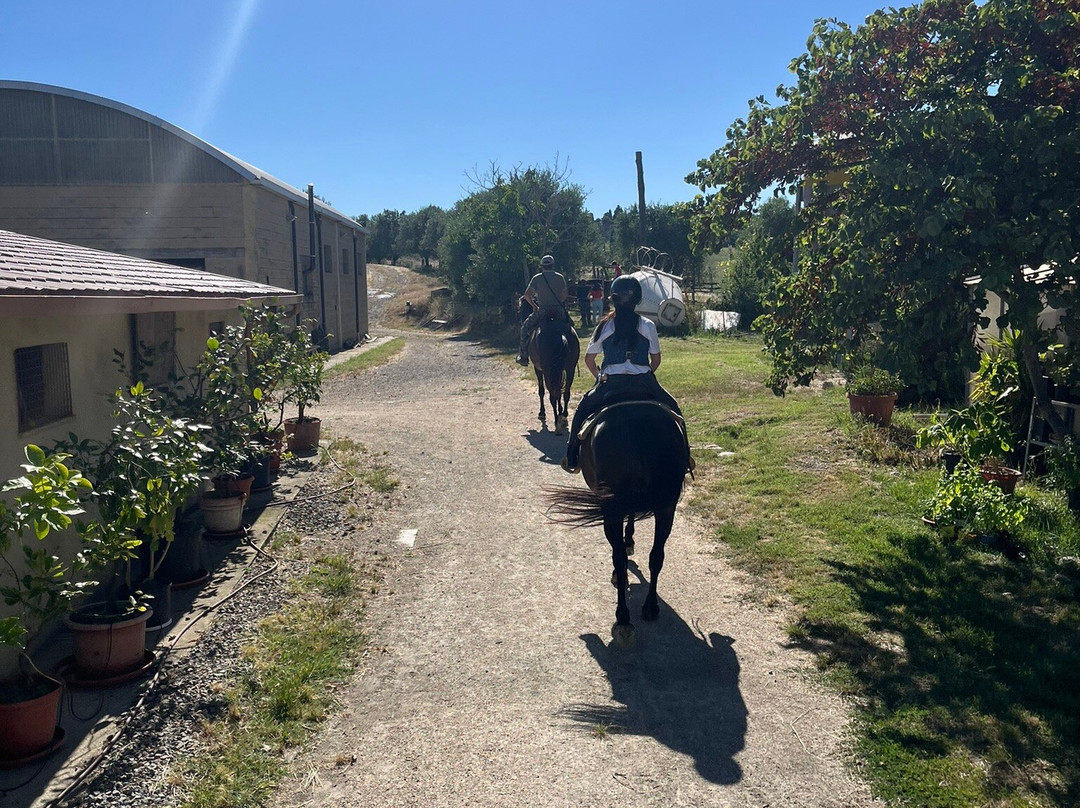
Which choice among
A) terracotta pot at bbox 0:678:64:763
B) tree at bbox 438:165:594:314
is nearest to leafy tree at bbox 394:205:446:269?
tree at bbox 438:165:594:314

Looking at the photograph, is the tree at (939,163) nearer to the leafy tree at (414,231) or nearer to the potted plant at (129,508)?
the potted plant at (129,508)

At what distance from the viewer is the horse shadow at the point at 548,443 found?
36.4ft

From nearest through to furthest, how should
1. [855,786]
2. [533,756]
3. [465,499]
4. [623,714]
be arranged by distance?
1. [855,786]
2. [533,756]
3. [623,714]
4. [465,499]

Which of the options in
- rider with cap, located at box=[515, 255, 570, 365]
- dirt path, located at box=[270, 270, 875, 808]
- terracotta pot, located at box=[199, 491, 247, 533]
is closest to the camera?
dirt path, located at box=[270, 270, 875, 808]

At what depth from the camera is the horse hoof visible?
5340 millimetres

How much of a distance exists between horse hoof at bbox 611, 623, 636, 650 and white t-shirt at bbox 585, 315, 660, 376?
6.26ft

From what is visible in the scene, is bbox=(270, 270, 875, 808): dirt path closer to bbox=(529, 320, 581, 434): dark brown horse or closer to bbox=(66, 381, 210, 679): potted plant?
bbox=(66, 381, 210, 679): potted plant

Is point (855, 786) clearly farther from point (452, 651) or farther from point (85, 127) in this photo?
point (85, 127)

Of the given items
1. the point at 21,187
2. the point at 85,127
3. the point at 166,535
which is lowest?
the point at 166,535

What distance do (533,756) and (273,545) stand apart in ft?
14.2

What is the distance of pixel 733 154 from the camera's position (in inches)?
297

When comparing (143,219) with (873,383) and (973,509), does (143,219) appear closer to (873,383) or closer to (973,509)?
(873,383)

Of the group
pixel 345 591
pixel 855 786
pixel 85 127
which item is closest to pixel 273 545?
pixel 345 591

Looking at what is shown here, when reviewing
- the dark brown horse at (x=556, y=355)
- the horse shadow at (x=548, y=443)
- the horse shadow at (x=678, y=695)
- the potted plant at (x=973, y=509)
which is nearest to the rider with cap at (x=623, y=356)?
the horse shadow at (x=678, y=695)
